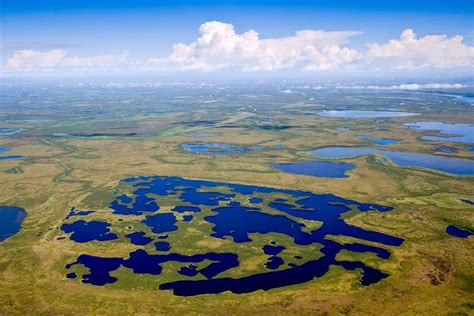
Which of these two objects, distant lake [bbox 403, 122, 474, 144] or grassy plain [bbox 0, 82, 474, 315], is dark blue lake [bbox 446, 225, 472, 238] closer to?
grassy plain [bbox 0, 82, 474, 315]

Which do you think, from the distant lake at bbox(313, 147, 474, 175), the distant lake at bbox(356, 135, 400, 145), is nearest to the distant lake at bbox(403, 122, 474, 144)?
the distant lake at bbox(356, 135, 400, 145)

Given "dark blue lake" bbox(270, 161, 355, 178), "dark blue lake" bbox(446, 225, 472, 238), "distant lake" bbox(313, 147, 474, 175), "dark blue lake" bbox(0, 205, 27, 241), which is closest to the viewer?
"dark blue lake" bbox(446, 225, 472, 238)

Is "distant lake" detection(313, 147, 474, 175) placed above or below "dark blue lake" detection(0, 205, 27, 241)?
above

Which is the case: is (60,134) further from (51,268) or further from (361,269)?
(361,269)

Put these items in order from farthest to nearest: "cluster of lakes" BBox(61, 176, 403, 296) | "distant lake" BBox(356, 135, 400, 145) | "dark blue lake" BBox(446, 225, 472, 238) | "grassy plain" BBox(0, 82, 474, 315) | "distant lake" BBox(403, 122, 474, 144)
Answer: "distant lake" BBox(403, 122, 474, 144)
"distant lake" BBox(356, 135, 400, 145)
"dark blue lake" BBox(446, 225, 472, 238)
"cluster of lakes" BBox(61, 176, 403, 296)
"grassy plain" BBox(0, 82, 474, 315)

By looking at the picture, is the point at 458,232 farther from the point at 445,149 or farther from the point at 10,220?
the point at 10,220

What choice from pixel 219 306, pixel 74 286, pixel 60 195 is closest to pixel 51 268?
pixel 74 286
